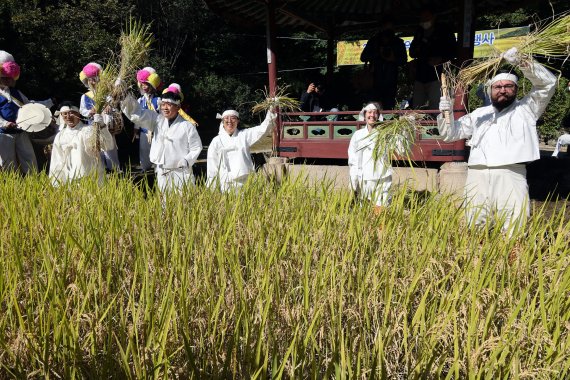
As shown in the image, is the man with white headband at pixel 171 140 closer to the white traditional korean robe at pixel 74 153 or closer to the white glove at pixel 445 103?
the white traditional korean robe at pixel 74 153

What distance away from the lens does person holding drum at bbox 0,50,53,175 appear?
4352 millimetres

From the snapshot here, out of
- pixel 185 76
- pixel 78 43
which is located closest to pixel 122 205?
pixel 78 43

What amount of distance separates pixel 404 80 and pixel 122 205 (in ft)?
47.8

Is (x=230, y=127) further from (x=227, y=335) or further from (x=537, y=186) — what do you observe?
(x=537, y=186)

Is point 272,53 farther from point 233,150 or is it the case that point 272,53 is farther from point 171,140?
point 171,140

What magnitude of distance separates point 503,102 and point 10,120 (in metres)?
4.16

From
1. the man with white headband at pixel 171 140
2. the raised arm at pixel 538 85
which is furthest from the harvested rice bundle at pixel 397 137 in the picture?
the man with white headband at pixel 171 140

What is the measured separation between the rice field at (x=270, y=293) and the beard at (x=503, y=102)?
Result: 1002mm

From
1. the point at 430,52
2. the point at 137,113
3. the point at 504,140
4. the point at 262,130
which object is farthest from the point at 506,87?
the point at 430,52

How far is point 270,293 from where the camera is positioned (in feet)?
4.95

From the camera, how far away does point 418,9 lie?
7191mm

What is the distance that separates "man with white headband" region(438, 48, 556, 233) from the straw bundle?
0.75 ft

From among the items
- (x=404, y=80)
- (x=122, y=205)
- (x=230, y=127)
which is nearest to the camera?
(x=122, y=205)

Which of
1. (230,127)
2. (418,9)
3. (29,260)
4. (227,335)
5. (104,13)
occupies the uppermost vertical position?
(104,13)
